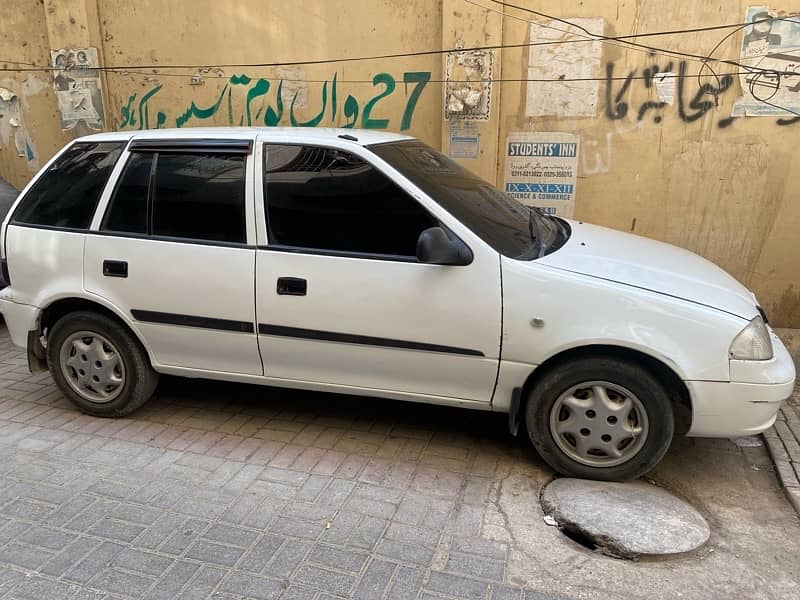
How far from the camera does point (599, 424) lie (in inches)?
125

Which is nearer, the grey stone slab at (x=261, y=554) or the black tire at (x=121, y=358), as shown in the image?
the grey stone slab at (x=261, y=554)

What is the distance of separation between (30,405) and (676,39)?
234 inches

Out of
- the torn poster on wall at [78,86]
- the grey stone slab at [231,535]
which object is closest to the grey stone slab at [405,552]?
the grey stone slab at [231,535]

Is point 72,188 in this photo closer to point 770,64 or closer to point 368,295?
point 368,295

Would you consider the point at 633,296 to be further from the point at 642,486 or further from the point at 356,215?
the point at 356,215

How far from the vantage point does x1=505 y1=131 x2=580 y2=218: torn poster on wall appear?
5.79 metres

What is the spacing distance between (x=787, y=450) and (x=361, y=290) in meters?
2.74

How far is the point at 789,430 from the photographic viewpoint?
393 centimetres

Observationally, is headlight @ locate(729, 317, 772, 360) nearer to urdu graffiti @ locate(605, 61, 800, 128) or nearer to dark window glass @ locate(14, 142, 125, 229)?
urdu graffiti @ locate(605, 61, 800, 128)

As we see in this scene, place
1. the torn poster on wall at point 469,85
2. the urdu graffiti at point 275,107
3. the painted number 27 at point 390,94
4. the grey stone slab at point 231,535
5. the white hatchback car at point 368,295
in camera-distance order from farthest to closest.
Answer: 1. the urdu graffiti at point 275,107
2. the painted number 27 at point 390,94
3. the torn poster on wall at point 469,85
4. the white hatchback car at point 368,295
5. the grey stone slab at point 231,535

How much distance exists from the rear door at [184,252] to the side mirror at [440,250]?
102 centimetres

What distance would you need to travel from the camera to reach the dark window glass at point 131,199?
12.3ft

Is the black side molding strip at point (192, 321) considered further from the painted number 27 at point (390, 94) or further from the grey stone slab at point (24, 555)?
the painted number 27 at point (390, 94)

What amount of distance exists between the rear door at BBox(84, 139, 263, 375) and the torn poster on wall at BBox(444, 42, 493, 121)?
2.85m
